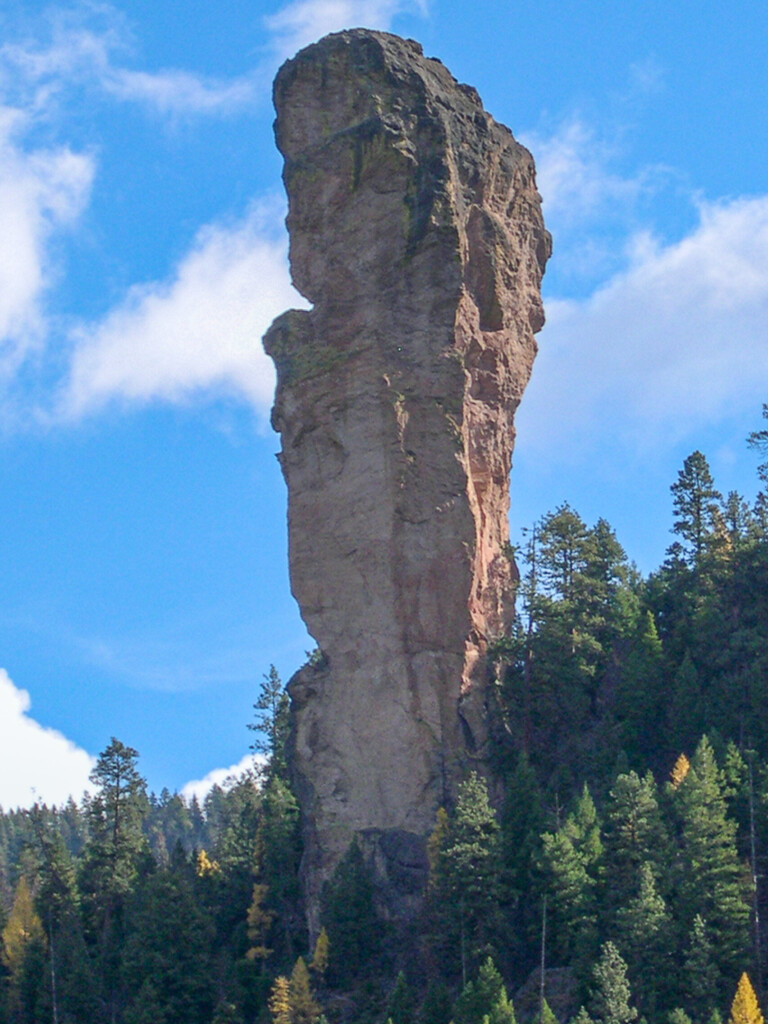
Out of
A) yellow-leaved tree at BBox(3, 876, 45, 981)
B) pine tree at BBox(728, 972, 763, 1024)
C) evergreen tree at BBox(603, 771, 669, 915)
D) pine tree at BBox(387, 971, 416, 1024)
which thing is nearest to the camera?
pine tree at BBox(728, 972, 763, 1024)

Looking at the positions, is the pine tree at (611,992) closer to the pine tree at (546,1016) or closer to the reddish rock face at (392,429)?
the pine tree at (546,1016)

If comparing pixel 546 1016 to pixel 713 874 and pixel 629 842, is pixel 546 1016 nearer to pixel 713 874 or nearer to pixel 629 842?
pixel 629 842

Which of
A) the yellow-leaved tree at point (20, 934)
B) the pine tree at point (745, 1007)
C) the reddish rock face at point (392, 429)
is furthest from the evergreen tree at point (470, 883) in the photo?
the yellow-leaved tree at point (20, 934)

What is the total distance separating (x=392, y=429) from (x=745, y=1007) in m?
22.5

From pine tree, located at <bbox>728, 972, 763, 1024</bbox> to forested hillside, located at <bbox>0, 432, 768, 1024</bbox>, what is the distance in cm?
5

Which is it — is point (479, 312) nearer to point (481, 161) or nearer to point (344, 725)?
point (481, 161)

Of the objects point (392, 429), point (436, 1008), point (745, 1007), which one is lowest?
point (745, 1007)

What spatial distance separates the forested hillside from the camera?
151 feet

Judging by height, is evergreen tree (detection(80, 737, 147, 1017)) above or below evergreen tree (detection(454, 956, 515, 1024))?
above

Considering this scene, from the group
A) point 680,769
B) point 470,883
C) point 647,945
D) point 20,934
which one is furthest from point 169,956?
point 680,769

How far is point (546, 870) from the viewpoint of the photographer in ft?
160

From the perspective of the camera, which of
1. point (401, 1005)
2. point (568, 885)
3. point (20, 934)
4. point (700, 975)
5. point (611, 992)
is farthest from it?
point (20, 934)

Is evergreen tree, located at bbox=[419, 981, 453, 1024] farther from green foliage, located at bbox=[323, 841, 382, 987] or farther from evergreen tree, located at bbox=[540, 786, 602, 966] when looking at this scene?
green foliage, located at bbox=[323, 841, 382, 987]

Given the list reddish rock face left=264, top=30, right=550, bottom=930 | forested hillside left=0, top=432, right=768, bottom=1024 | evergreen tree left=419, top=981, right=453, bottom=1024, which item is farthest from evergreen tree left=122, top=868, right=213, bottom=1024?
evergreen tree left=419, top=981, right=453, bottom=1024
